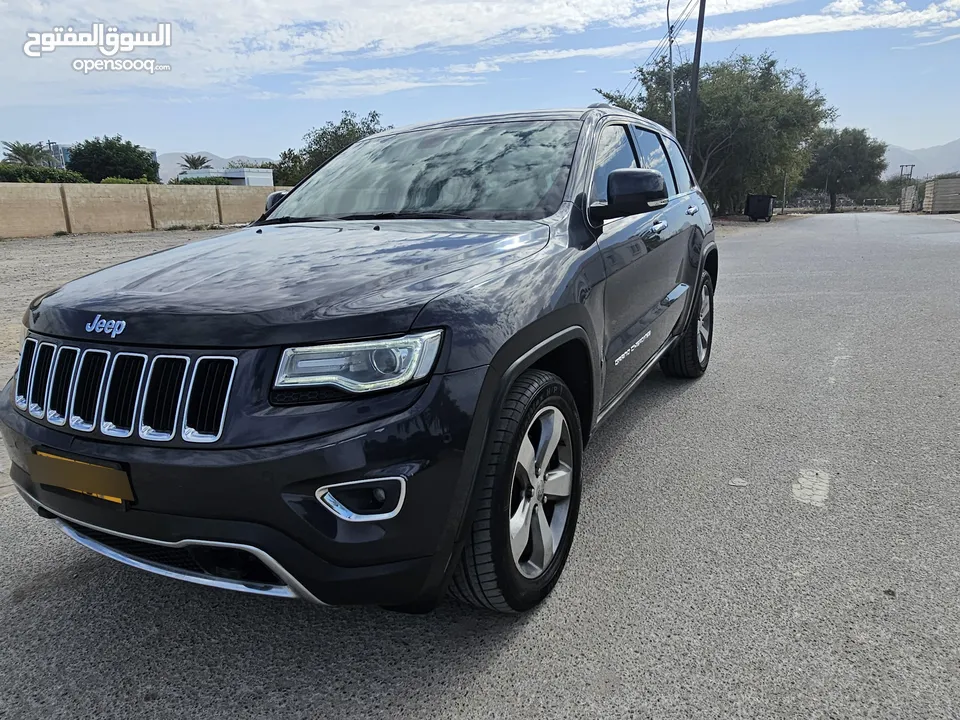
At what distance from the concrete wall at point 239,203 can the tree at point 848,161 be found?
61.6 meters

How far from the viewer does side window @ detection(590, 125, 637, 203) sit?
10.3 feet

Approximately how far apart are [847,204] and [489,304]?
85.8 metres

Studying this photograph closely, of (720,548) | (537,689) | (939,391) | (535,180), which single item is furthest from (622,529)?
(939,391)

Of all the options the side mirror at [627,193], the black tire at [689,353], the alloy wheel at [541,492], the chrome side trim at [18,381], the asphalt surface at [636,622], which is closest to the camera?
the asphalt surface at [636,622]

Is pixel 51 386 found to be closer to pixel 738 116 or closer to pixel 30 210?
pixel 30 210

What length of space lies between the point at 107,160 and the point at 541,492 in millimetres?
70892

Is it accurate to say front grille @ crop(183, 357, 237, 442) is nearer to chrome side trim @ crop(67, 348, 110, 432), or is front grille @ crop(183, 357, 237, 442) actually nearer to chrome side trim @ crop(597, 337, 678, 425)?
chrome side trim @ crop(67, 348, 110, 432)

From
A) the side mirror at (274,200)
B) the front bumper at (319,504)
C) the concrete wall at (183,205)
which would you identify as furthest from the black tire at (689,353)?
the concrete wall at (183,205)

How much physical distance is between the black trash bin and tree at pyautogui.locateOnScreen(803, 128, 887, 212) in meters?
46.1

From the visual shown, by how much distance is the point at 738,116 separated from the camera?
3030 cm

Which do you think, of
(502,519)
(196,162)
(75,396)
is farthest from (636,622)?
(196,162)

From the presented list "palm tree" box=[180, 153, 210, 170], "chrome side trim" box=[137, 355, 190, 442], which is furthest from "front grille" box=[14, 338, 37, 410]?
"palm tree" box=[180, 153, 210, 170]

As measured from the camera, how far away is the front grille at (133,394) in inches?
70.6

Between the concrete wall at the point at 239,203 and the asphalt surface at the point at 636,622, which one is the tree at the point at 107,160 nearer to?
the concrete wall at the point at 239,203
